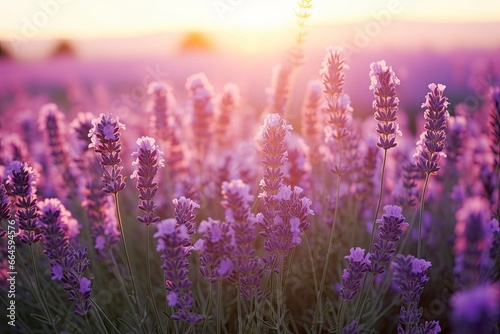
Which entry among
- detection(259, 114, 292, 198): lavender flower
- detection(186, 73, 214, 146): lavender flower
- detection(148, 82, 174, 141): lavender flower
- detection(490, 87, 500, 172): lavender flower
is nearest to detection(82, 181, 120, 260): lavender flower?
detection(148, 82, 174, 141): lavender flower

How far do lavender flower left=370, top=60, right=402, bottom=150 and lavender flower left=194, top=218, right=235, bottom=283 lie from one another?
0.96m

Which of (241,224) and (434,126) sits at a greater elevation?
(434,126)

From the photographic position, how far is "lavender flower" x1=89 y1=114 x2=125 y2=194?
7.60ft

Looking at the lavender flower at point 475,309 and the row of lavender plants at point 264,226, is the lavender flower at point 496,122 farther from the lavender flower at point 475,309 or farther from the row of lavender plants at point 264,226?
the lavender flower at point 475,309

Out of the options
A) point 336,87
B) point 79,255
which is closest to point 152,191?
point 79,255

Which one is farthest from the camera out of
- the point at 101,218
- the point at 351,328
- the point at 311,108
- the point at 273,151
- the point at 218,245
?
the point at 311,108

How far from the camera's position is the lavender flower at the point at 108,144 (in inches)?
91.2

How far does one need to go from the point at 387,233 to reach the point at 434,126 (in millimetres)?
508

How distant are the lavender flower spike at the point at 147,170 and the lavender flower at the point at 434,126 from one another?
3.82 ft

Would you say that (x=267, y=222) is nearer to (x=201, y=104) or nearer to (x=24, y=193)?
(x=24, y=193)

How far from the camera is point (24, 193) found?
244 cm

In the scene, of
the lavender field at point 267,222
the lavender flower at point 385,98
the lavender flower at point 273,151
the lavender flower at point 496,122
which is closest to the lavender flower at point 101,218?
the lavender field at point 267,222

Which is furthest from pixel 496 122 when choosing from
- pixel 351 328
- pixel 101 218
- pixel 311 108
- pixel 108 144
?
pixel 101 218

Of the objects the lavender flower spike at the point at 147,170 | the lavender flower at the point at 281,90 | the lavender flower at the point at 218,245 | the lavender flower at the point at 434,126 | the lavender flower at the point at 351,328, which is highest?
the lavender flower at the point at 281,90
